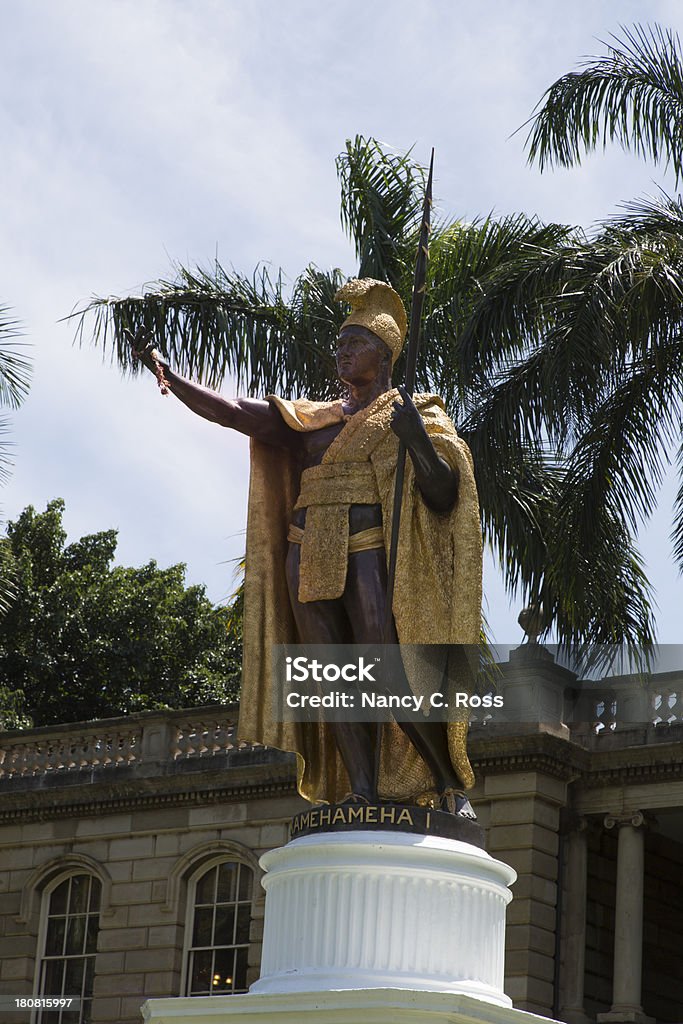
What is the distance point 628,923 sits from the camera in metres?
22.5

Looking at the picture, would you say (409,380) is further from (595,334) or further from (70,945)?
(70,945)

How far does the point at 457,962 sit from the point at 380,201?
1294 cm

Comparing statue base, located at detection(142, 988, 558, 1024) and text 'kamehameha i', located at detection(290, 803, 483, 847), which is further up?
text 'kamehameha i', located at detection(290, 803, 483, 847)

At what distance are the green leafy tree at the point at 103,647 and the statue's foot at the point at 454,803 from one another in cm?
2749

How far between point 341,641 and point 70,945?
20.0 meters

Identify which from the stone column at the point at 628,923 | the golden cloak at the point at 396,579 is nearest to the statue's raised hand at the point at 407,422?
the golden cloak at the point at 396,579

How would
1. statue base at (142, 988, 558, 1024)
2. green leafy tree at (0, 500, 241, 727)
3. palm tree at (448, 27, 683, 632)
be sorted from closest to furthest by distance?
statue base at (142, 988, 558, 1024) < palm tree at (448, 27, 683, 632) < green leafy tree at (0, 500, 241, 727)

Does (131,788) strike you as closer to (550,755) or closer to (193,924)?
(193,924)

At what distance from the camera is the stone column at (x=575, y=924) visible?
72.8 feet

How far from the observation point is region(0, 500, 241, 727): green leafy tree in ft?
115

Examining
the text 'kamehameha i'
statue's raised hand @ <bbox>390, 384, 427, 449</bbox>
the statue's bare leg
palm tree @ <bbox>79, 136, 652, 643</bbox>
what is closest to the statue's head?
statue's raised hand @ <bbox>390, 384, 427, 449</bbox>

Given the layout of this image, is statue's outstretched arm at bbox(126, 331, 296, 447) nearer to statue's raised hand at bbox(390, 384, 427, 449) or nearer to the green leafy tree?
statue's raised hand at bbox(390, 384, 427, 449)

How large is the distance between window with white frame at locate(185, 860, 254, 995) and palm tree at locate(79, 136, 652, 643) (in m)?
9.02

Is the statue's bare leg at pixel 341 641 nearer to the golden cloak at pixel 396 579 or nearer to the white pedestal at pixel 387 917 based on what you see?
the golden cloak at pixel 396 579
